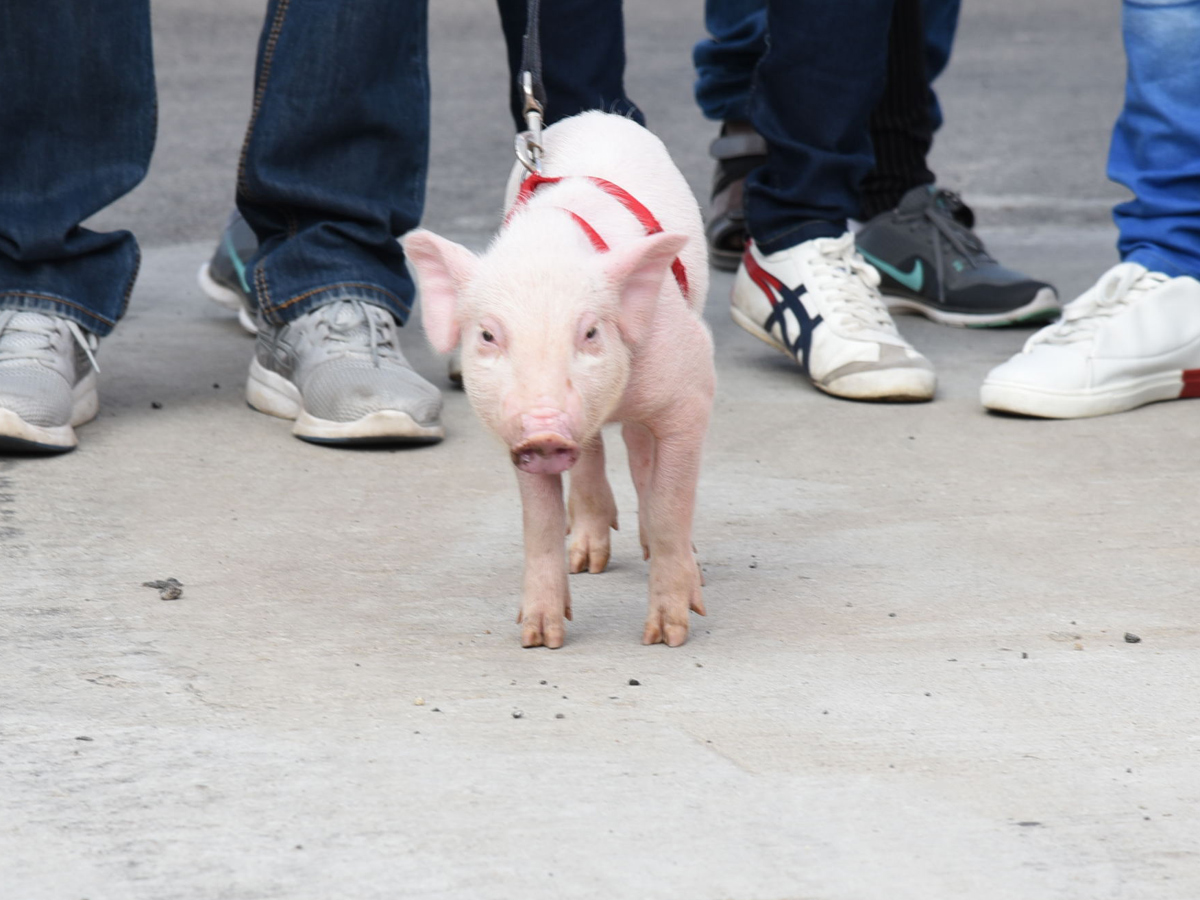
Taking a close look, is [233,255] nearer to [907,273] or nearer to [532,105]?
[907,273]

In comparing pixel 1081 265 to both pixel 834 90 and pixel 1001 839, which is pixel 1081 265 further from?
pixel 1001 839

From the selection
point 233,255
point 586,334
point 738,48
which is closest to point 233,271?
point 233,255

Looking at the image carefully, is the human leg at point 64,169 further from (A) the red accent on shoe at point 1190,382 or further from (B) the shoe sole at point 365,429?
(A) the red accent on shoe at point 1190,382

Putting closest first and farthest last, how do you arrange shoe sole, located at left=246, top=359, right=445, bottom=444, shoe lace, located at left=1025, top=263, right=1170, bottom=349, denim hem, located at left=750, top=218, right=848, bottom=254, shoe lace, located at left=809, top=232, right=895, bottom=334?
1. shoe sole, located at left=246, top=359, right=445, bottom=444
2. shoe lace, located at left=1025, top=263, right=1170, bottom=349
3. shoe lace, located at left=809, top=232, right=895, bottom=334
4. denim hem, located at left=750, top=218, right=848, bottom=254

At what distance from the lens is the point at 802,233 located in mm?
3623

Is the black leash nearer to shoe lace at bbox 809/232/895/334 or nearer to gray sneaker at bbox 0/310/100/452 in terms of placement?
gray sneaker at bbox 0/310/100/452

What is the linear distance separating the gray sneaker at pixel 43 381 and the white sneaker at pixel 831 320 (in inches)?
58.9

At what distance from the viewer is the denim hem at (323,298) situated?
3.31 metres

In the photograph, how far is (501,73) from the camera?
28.7 ft

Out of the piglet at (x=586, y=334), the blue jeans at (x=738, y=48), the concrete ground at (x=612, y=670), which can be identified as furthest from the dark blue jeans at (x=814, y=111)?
the piglet at (x=586, y=334)

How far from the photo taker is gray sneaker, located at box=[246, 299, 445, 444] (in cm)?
304

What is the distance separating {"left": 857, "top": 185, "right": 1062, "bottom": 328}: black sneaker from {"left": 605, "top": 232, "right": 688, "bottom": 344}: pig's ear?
7.75 feet

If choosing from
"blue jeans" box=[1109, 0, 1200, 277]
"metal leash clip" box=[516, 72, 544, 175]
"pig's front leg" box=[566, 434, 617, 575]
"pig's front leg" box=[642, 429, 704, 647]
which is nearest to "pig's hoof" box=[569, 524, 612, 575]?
"pig's front leg" box=[566, 434, 617, 575]

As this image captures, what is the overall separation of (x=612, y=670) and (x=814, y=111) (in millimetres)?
1879
